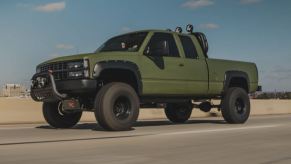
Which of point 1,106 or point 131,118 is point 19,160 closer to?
point 131,118

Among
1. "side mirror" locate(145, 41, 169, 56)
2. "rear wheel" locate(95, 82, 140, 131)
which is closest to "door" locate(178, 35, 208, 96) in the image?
"side mirror" locate(145, 41, 169, 56)

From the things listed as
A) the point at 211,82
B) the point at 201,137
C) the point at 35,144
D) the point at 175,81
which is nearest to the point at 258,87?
the point at 211,82

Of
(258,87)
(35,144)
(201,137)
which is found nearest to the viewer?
(35,144)

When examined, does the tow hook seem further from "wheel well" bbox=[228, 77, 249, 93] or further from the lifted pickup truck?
"wheel well" bbox=[228, 77, 249, 93]

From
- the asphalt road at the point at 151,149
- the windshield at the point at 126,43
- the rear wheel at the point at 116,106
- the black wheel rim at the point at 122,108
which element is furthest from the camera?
the windshield at the point at 126,43

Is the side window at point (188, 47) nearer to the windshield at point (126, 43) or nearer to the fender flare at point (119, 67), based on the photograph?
the windshield at point (126, 43)

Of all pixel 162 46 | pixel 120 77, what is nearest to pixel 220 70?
pixel 162 46

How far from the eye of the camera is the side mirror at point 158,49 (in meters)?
11.0

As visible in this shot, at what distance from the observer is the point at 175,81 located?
11891 mm

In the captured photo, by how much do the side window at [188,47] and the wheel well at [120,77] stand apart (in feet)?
6.01

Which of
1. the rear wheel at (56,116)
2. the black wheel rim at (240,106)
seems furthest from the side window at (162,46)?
the black wheel rim at (240,106)

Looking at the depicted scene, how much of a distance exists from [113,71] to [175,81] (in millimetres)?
1875

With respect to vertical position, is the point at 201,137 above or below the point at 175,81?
below

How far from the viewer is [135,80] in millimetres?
11078
